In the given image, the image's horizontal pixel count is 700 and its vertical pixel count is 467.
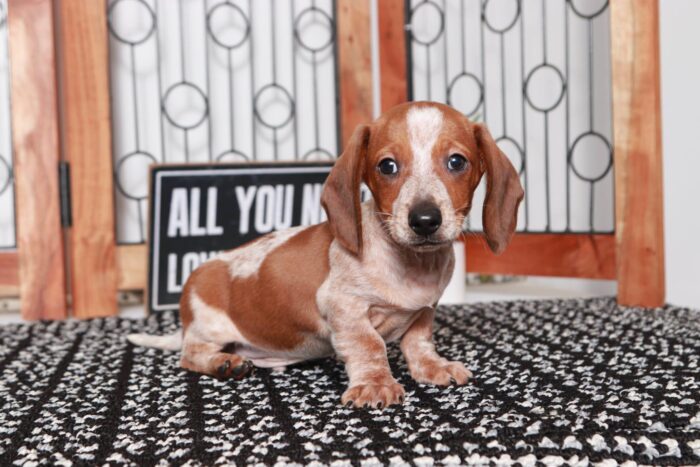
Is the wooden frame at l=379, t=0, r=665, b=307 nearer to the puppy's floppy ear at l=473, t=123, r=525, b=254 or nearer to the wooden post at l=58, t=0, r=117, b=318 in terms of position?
the puppy's floppy ear at l=473, t=123, r=525, b=254

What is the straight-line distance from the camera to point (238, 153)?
357cm

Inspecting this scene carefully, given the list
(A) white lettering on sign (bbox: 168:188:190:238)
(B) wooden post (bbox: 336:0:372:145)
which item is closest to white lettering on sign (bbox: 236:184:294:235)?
(A) white lettering on sign (bbox: 168:188:190:238)

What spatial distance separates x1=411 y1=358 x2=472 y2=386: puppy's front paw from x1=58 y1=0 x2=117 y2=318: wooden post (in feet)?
6.23

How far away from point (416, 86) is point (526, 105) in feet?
1.81

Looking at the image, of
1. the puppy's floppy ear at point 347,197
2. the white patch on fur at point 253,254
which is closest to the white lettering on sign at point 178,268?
the white patch on fur at point 253,254

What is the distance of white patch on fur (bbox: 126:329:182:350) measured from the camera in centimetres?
241

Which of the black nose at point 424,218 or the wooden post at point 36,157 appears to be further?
the wooden post at point 36,157

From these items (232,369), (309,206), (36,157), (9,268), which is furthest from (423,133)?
(9,268)

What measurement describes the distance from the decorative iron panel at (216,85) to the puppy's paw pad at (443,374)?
1.91m

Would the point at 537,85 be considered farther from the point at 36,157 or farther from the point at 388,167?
the point at 36,157

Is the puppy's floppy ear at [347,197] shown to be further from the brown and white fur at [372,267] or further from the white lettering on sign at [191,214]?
the white lettering on sign at [191,214]

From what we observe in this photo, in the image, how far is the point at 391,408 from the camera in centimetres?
162

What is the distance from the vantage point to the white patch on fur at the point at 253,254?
2086 mm

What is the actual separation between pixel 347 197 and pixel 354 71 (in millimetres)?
1865
